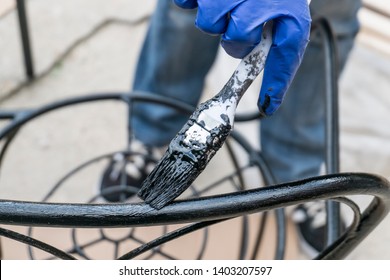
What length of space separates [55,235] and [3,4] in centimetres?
77

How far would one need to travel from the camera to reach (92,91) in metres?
1.61

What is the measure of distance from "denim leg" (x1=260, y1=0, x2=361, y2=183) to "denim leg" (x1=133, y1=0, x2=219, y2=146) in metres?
0.18

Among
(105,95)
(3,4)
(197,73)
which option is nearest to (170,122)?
(197,73)

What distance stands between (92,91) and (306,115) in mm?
585

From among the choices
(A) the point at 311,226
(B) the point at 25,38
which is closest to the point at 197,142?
(A) the point at 311,226

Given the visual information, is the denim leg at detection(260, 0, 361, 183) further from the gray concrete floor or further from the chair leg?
the chair leg

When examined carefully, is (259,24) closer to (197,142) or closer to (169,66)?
(197,142)

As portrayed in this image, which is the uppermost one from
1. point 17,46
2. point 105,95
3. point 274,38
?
point 17,46

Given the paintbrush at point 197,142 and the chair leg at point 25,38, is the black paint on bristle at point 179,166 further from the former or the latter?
the chair leg at point 25,38

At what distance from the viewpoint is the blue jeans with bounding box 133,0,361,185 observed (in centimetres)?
118

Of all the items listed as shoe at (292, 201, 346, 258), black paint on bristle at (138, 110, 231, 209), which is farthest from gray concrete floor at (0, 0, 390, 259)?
black paint on bristle at (138, 110, 231, 209)

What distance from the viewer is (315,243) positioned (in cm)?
136

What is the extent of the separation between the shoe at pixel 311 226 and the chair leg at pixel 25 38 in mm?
745
